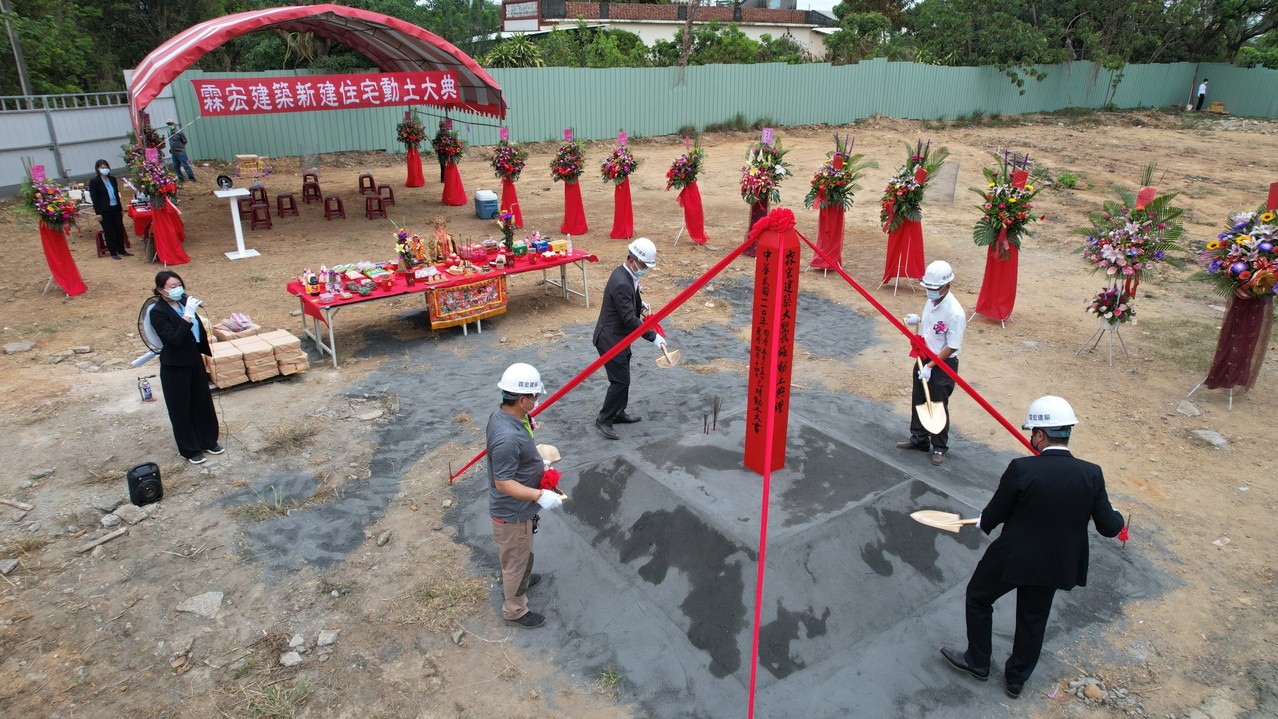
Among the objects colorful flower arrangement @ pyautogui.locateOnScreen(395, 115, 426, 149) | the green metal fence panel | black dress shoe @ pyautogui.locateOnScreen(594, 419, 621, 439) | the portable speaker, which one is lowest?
black dress shoe @ pyautogui.locateOnScreen(594, 419, 621, 439)

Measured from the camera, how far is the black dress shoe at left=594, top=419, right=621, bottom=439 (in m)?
7.10

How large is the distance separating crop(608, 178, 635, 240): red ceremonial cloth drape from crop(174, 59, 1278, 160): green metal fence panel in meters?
6.35

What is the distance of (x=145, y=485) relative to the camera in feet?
19.3

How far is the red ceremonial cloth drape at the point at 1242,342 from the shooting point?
7629mm

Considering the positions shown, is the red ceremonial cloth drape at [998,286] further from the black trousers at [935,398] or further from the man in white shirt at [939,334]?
the man in white shirt at [939,334]

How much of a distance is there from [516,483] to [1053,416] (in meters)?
2.87

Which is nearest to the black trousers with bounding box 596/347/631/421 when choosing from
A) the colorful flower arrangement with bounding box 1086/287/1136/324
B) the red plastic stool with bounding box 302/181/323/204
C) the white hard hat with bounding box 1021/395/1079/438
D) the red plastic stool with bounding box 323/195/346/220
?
the white hard hat with bounding box 1021/395/1079/438

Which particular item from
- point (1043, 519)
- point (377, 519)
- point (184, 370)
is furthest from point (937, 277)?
point (184, 370)

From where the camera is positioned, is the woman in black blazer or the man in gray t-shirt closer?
the man in gray t-shirt

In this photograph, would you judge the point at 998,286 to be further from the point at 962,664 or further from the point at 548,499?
the point at 548,499

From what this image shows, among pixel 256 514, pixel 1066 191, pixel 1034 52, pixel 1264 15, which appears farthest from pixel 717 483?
pixel 1264 15

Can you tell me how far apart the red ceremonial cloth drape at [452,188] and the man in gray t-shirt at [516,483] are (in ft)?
44.9

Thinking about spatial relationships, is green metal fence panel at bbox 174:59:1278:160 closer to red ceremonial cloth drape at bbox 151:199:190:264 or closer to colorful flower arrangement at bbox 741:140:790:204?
red ceremonial cloth drape at bbox 151:199:190:264

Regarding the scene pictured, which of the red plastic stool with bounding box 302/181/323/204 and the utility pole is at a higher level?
the utility pole
